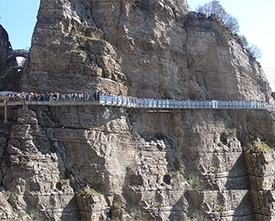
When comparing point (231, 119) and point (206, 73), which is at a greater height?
point (206, 73)

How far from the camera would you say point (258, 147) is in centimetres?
4481

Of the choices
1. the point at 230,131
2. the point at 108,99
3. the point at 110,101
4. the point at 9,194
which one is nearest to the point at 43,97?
the point at 108,99

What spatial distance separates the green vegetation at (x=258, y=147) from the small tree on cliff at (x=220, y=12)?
16.6 meters

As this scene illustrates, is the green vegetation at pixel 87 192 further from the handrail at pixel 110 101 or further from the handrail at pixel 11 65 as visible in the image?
the handrail at pixel 11 65

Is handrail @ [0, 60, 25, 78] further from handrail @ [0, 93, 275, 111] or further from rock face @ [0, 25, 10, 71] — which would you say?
handrail @ [0, 93, 275, 111]

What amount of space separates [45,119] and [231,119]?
1982 cm

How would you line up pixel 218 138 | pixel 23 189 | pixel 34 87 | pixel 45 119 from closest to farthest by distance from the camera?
1. pixel 23 189
2. pixel 45 119
3. pixel 34 87
4. pixel 218 138

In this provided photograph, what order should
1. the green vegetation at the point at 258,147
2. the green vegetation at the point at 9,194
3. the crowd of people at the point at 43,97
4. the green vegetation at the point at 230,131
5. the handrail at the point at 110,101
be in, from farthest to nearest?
the green vegetation at the point at 230,131 → the green vegetation at the point at 258,147 → the handrail at the point at 110,101 → the crowd of people at the point at 43,97 → the green vegetation at the point at 9,194

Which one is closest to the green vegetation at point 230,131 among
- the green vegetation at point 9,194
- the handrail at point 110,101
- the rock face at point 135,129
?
the rock face at point 135,129

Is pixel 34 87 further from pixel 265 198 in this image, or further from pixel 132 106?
pixel 265 198

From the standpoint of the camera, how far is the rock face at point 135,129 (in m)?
34.7

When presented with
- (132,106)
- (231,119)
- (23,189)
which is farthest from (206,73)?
(23,189)

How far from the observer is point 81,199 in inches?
1369

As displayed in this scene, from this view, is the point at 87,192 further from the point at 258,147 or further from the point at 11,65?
the point at 258,147
